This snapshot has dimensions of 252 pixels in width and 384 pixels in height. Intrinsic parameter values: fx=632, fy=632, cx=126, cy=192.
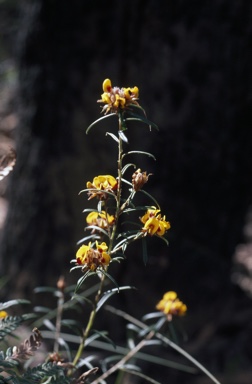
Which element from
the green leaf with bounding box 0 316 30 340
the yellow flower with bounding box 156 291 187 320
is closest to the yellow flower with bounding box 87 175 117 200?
the green leaf with bounding box 0 316 30 340

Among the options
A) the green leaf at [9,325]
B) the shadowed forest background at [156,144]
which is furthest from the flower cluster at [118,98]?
the shadowed forest background at [156,144]

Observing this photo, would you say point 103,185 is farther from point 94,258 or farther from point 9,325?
point 9,325

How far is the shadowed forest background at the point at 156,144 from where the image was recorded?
2.44 meters

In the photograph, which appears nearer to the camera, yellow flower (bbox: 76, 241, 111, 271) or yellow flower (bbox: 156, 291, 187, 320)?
yellow flower (bbox: 76, 241, 111, 271)

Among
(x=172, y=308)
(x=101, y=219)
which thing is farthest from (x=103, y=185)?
(x=172, y=308)

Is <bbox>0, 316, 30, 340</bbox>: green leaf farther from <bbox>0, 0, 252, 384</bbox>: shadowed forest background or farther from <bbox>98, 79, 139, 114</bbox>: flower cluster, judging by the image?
<bbox>0, 0, 252, 384</bbox>: shadowed forest background

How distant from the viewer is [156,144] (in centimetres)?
252

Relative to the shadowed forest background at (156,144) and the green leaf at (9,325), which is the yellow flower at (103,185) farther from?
the shadowed forest background at (156,144)

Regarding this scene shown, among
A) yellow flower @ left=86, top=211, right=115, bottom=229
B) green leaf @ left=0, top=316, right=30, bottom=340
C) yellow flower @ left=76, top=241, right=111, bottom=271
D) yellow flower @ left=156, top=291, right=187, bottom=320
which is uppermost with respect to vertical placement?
yellow flower @ left=86, top=211, right=115, bottom=229

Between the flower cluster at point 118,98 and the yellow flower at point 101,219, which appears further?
the yellow flower at point 101,219

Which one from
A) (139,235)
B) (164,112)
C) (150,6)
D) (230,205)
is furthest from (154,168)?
(139,235)

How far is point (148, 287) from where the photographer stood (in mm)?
2699

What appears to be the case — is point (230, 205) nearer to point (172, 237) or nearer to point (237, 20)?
point (172, 237)

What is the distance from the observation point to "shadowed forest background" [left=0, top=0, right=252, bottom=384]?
2.44 m
